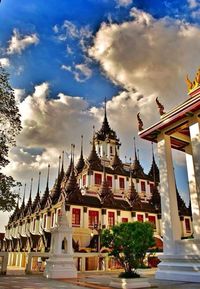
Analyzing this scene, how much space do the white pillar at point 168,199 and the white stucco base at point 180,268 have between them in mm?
419

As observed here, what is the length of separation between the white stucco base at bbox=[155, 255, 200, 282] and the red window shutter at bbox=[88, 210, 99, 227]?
Answer: 1858cm

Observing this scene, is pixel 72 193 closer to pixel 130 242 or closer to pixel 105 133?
pixel 105 133

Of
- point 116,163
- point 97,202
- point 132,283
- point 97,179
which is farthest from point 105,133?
point 132,283

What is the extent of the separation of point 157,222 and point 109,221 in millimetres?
7245

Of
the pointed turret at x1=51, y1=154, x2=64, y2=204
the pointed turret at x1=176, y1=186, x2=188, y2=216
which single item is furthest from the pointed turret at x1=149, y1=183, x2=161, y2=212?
the pointed turret at x1=51, y1=154, x2=64, y2=204

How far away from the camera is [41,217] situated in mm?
37594

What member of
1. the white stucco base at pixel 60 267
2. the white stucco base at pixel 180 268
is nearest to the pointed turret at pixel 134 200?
the white stucco base at pixel 60 267

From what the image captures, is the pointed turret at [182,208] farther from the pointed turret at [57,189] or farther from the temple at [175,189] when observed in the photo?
the temple at [175,189]

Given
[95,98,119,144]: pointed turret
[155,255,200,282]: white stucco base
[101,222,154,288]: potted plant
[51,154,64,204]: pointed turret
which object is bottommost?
[155,255,200,282]: white stucco base

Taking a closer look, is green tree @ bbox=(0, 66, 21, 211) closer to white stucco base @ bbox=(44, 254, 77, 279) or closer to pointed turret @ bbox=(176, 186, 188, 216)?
white stucco base @ bbox=(44, 254, 77, 279)

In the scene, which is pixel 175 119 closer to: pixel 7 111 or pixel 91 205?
pixel 7 111

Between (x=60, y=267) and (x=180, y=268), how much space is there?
7332mm

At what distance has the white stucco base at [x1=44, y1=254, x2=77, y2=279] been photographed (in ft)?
50.5

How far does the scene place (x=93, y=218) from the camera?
102 feet
